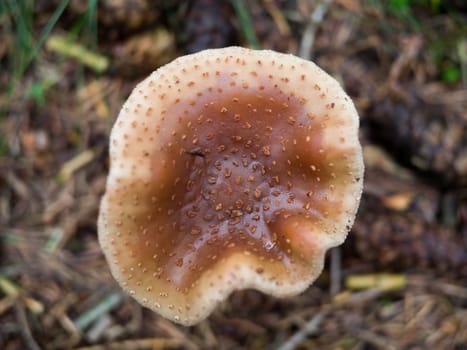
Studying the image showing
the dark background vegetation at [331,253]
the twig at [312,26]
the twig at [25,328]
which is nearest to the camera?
the twig at [25,328]

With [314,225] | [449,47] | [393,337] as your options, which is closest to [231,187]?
[314,225]

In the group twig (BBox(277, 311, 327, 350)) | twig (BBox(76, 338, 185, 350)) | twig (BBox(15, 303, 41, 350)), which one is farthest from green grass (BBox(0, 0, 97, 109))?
twig (BBox(277, 311, 327, 350))

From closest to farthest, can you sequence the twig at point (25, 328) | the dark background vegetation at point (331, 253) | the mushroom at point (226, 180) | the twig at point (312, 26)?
the mushroom at point (226, 180) → the twig at point (25, 328) → the dark background vegetation at point (331, 253) → the twig at point (312, 26)

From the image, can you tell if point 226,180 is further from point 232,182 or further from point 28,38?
point 28,38

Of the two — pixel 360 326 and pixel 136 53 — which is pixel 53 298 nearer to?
pixel 136 53

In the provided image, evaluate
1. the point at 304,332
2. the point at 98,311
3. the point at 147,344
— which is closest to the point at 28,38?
the point at 98,311

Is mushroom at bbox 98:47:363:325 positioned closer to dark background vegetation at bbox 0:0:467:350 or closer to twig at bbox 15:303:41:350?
dark background vegetation at bbox 0:0:467:350

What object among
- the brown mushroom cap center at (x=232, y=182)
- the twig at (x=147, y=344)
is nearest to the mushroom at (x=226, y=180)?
the brown mushroom cap center at (x=232, y=182)

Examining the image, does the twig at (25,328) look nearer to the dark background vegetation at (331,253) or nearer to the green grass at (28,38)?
the dark background vegetation at (331,253)
